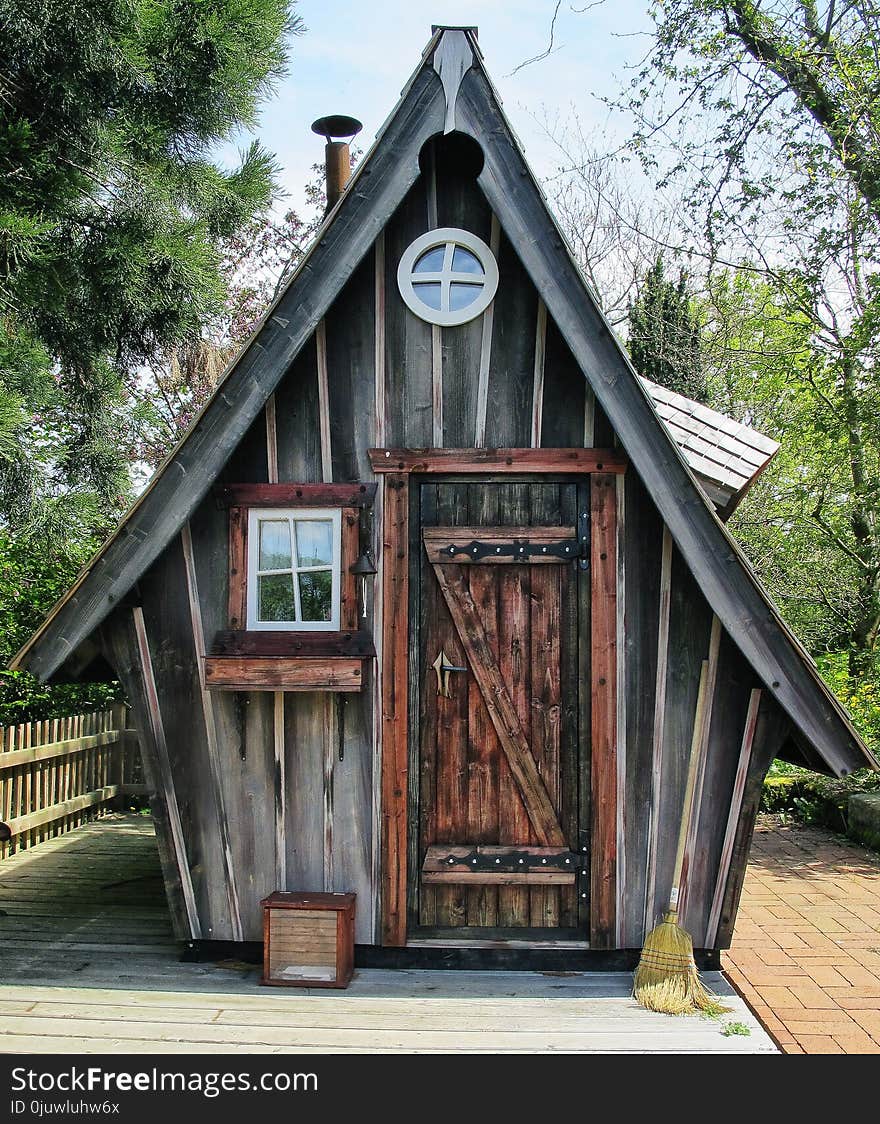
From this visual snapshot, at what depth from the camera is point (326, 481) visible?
459 cm

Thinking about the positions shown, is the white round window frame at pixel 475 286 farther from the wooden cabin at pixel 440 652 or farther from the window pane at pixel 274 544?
the window pane at pixel 274 544

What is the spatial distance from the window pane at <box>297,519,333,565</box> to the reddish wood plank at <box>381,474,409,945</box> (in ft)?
0.91

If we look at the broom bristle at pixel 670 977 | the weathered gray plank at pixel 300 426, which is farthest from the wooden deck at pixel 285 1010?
the weathered gray plank at pixel 300 426

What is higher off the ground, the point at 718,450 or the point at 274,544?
the point at 718,450

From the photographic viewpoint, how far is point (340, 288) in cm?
428

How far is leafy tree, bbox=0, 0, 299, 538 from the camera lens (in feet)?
21.5

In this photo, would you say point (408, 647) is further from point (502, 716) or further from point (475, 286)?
point (475, 286)

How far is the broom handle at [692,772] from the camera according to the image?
4.41 metres

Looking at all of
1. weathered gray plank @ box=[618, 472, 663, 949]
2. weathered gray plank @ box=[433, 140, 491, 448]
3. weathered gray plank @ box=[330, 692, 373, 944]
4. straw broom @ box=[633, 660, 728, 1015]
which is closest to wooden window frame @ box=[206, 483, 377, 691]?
weathered gray plank @ box=[330, 692, 373, 944]

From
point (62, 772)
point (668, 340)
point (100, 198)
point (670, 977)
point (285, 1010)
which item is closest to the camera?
point (285, 1010)

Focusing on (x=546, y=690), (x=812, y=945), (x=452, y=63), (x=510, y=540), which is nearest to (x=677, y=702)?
(x=546, y=690)

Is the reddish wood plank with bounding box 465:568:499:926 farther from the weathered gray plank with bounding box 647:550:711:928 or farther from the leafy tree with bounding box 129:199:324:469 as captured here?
the leafy tree with bounding box 129:199:324:469

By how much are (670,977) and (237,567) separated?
2.68 meters

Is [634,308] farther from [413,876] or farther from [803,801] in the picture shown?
[413,876]
